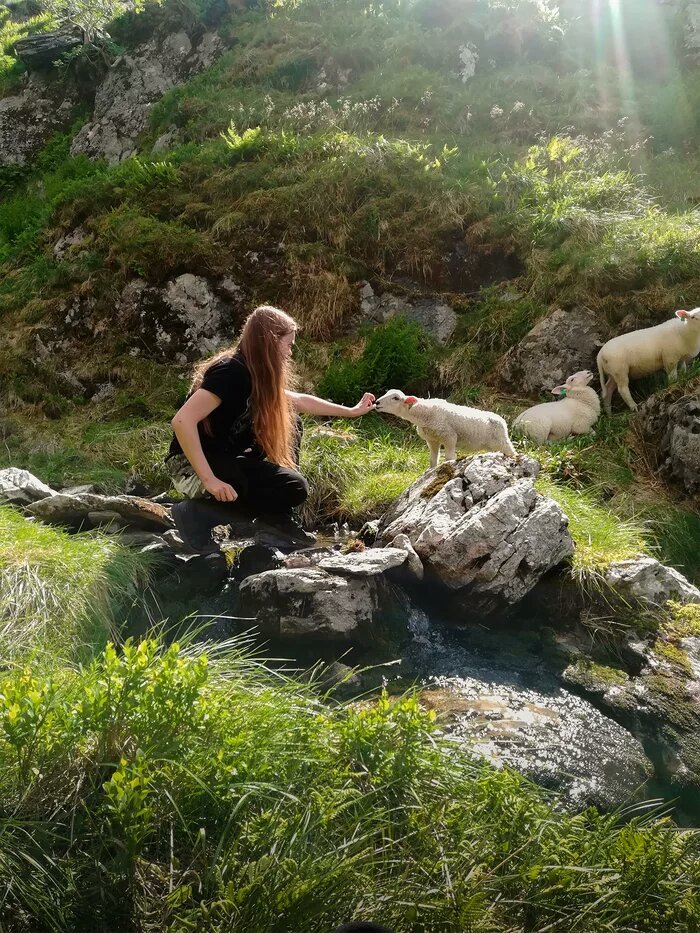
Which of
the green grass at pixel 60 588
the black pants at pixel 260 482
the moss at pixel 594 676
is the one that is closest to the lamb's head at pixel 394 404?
the black pants at pixel 260 482

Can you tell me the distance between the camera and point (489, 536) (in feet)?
15.9

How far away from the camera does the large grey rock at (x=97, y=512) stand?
5605mm

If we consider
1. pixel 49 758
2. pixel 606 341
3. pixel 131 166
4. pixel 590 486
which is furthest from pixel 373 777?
pixel 131 166

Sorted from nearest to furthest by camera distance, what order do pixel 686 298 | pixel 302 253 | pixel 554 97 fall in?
pixel 686 298, pixel 302 253, pixel 554 97

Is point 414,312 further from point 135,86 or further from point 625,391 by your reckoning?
point 135,86

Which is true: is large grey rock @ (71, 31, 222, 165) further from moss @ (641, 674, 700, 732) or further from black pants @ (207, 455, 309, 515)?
moss @ (641, 674, 700, 732)

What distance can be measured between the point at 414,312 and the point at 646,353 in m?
3.63

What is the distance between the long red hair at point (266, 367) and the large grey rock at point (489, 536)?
139 cm

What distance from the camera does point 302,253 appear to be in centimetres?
1045

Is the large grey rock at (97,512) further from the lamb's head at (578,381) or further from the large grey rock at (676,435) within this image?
the large grey rock at (676,435)

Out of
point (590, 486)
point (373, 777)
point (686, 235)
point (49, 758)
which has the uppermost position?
point (686, 235)

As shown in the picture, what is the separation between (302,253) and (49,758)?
363 inches

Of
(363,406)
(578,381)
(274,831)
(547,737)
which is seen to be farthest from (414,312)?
(274,831)

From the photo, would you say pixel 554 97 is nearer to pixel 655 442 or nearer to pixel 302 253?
pixel 302 253
